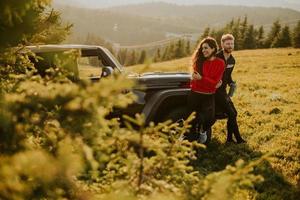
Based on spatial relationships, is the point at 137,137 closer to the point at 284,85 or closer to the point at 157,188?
the point at 157,188

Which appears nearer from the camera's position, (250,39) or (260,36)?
(250,39)

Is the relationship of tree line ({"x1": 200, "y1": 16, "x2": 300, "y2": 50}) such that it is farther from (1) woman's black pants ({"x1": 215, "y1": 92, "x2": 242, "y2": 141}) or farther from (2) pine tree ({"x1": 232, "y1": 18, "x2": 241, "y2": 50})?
(1) woman's black pants ({"x1": 215, "y1": 92, "x2": 242, "y2": 141})

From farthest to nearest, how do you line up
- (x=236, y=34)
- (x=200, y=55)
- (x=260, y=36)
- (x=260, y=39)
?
(x=260, y=36), (x=260, y=39), (x=236, y=34), (x=200, y=55)

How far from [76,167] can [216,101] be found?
6389mm

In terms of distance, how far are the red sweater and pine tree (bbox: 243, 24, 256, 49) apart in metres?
64.9

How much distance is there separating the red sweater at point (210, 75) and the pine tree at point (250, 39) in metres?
64.9

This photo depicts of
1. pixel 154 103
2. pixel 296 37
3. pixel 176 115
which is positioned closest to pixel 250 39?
pixel 296 37

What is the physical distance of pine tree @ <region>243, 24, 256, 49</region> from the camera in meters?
69.9

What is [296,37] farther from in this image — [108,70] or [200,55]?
[108,70]

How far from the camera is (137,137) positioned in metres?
2.74

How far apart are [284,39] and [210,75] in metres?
61.4

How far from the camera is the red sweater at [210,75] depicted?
7457mm

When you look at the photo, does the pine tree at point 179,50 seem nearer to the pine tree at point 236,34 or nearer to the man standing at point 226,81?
the pine tree at point 236,34

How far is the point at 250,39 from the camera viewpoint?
230 ft
